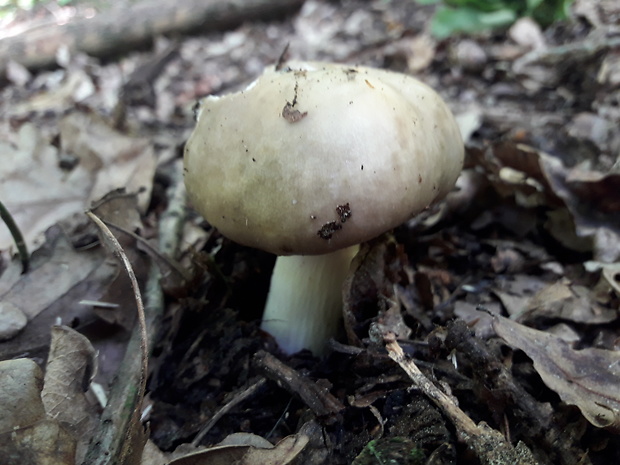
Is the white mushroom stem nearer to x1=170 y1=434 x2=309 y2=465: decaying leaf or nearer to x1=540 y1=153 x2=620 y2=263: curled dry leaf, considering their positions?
x1=170 y1=434 x2=309 y2=465: decaying leaf

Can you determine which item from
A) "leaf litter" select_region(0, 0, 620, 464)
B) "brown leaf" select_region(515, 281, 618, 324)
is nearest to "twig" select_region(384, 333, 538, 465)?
"leaf litter" select_region(0, 0, 620, 464)

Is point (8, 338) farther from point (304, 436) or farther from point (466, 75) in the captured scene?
point (466, 75)

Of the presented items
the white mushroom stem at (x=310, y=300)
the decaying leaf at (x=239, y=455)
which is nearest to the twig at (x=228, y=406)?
the decaying leaf at (x=239, y=455)

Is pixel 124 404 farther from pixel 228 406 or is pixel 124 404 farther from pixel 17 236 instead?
pixel 17 236

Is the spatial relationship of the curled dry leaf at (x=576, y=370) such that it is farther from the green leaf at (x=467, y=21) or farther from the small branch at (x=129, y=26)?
the small branch at (x=129, y=26)

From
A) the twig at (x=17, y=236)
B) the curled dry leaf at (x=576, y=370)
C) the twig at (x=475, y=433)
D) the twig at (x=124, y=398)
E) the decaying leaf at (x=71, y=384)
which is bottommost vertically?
the curled dry leaf at (x=576, y=370)

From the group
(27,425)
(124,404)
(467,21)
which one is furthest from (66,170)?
(467,21)
